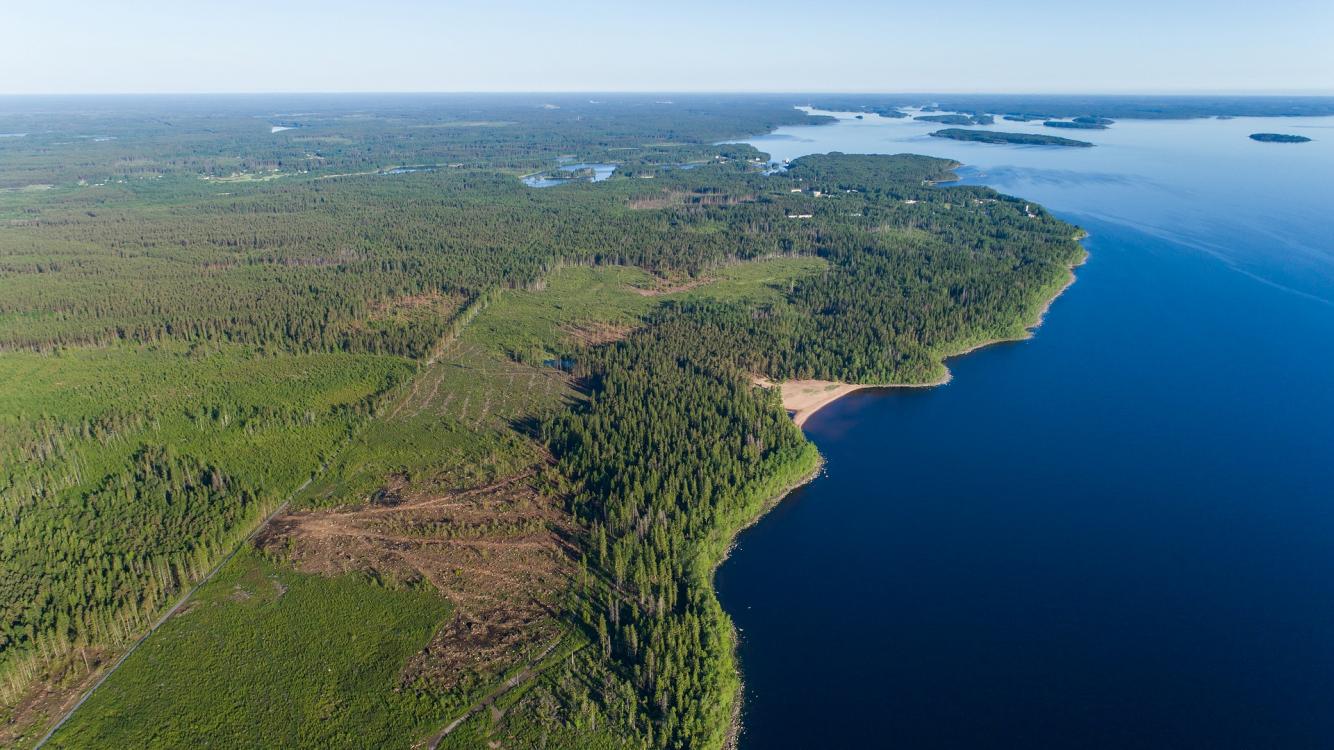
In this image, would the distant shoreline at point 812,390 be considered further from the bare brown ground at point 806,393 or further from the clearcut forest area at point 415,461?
the clearcut forest area at point 415,461

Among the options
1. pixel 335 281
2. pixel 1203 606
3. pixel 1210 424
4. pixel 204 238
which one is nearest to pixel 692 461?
pixel 1203 606

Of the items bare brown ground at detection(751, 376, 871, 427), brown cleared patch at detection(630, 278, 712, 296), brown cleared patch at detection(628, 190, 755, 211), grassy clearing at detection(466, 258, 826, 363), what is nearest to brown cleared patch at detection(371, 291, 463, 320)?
grassy clearing at detection(466, 258, 826, 363)

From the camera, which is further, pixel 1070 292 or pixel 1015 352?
pixel 1070 292

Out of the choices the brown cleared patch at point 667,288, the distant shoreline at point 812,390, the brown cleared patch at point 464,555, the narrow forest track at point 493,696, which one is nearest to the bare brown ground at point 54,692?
the brown cleared patch at point 464,555

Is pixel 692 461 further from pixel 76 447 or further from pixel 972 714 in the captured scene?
pixel 76 447

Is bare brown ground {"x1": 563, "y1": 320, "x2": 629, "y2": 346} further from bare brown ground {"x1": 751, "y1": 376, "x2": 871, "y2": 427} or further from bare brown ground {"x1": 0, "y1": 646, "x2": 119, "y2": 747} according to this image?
bare brown ground {"x1": 0, "y1": 646, "x2": 119, "y2": 747}

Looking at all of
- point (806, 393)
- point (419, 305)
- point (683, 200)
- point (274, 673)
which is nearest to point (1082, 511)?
point (806, 393)

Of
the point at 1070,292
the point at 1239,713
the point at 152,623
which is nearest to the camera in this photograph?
the point at 1239,713

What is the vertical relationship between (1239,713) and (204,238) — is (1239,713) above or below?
below
